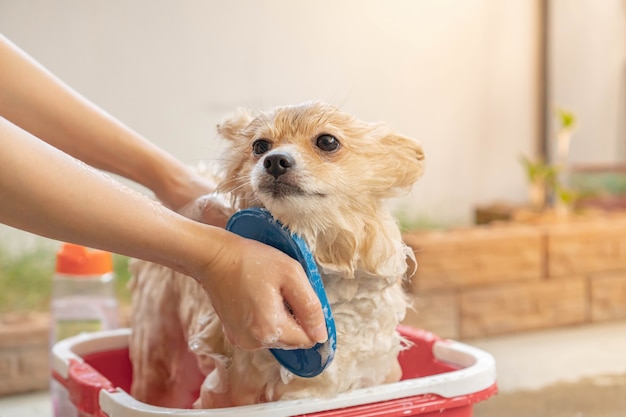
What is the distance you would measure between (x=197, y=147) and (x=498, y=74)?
0.94m

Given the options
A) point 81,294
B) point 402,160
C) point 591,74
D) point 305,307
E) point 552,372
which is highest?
point 591,74

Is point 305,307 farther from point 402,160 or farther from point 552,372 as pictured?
point 552,372

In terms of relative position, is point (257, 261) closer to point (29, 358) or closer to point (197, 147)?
point (29, 358)

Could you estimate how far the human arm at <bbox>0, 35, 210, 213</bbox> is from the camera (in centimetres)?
92

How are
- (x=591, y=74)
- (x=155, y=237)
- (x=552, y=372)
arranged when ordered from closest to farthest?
(x=155, y=237) → (x=552, y=372) → (x=591, y=74)

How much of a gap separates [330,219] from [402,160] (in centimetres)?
11

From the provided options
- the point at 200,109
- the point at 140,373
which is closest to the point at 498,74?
the point at 200,109

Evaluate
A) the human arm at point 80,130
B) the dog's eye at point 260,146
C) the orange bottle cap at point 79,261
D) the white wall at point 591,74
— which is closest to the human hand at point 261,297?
the dog's eye at point 260,146

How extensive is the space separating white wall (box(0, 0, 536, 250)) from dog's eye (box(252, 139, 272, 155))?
2.84 ft

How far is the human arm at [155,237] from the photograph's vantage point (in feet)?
2.01

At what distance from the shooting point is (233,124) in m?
0.86

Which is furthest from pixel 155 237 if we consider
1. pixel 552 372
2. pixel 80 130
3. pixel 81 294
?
pixel 552 372

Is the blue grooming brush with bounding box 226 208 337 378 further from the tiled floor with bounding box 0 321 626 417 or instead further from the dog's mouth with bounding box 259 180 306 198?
the tiled floor with bounding box 0 321 626 417

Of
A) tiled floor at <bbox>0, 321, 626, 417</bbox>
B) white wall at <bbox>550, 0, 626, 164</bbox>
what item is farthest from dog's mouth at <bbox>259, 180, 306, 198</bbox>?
white wall at <bbox>550, 0, 626, 164</bbox>
